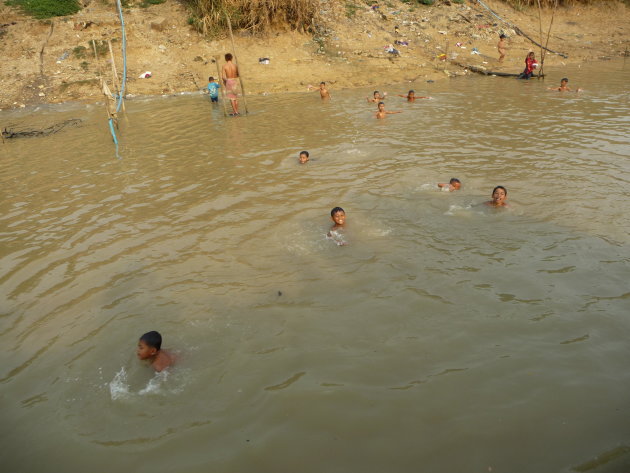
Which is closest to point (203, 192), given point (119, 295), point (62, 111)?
point (119, 295)

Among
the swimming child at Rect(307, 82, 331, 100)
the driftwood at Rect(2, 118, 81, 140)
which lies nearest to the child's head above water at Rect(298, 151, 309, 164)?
the swimming child at Rect(307, 82, 331, 100)

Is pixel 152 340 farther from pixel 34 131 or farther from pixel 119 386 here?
pixel 34 131

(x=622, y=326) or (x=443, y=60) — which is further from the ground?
(x=443, y=60)

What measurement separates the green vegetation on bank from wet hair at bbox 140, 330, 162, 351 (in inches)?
867

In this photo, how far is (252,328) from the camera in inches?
180

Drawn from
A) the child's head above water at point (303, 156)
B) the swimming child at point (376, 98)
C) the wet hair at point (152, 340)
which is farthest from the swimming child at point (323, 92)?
the wet hair at point (152, 340)

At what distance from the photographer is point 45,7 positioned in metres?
19.9

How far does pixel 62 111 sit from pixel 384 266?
48.8ft

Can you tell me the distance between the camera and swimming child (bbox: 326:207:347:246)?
625cm

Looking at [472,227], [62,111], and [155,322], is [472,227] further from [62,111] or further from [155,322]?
[62,111]

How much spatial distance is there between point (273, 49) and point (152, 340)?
18.4 metres

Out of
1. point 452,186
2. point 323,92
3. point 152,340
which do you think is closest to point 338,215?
point 452,186

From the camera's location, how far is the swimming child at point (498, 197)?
6.85 metres

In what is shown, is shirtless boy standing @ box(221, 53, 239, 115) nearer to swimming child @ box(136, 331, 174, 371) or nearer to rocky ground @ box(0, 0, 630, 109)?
rocky ground @ box(0, 0, 630, 109)
